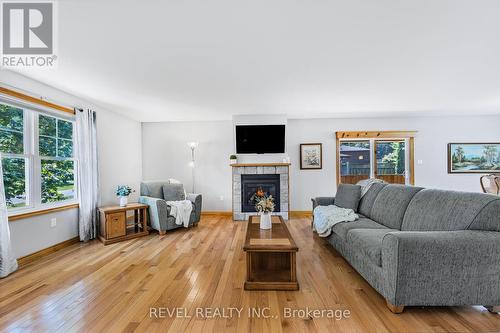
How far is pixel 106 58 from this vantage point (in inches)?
92.7

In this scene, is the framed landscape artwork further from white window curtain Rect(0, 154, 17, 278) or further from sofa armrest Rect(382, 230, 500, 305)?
white window curtain Rect(0, 154, 17, 278)

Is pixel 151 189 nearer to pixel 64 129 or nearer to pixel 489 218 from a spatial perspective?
pixel 64 129

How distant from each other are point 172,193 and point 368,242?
3707 millimetres

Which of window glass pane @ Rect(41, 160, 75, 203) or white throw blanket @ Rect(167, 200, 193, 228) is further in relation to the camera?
white throw blanket @ Rect(167, 200, 193, 228)

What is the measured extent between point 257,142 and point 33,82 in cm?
373

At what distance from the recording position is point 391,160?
17.7 ft

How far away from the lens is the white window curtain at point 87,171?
11.7ft

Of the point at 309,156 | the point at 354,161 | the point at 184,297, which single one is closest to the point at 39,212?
the point at 184,297

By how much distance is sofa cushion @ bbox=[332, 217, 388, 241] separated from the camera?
2.66 meters

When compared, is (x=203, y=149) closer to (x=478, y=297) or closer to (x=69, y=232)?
(x=69, y=232)

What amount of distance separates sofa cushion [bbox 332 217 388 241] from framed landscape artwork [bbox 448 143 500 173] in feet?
13.4

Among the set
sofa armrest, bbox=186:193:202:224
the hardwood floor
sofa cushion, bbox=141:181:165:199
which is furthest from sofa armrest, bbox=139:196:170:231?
the hardwood floor

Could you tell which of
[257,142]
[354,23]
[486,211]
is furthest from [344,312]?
[257,142]

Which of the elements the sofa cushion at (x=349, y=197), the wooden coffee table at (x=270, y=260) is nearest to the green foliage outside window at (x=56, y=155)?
the wooden coffee table at (x=270, y=260)
